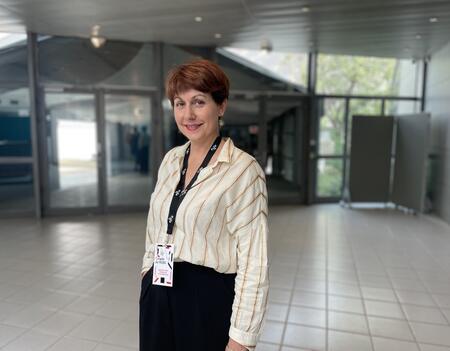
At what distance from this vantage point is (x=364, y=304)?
325 centimetres

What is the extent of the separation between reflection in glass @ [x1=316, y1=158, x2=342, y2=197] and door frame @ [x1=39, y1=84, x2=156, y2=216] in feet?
11.2

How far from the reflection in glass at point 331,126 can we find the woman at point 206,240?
6.60 m

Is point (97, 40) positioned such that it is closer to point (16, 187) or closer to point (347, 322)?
point (16, 187)

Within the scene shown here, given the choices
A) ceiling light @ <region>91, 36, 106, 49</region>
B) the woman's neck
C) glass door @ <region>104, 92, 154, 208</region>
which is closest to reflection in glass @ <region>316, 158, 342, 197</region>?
glass door @ <region>104, 92, 154, 208</region>

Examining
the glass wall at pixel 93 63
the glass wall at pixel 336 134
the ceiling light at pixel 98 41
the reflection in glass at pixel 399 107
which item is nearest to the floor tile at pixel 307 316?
the glass wall at pixel 336 134

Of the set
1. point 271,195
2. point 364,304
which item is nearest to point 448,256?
point 364,304

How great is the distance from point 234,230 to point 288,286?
8.56ft

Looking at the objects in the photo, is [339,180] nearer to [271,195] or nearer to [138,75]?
[271,195]

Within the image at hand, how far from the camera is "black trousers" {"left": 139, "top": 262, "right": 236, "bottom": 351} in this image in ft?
4.19

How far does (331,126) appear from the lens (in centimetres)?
762

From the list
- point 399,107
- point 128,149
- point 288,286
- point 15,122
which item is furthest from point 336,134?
point 15,122

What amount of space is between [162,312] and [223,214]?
1.40ft

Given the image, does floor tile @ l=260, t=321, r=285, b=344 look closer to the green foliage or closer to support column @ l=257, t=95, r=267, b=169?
support column @ l=257, t=95, r=267, b=169

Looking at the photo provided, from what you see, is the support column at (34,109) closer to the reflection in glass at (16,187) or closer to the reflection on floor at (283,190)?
the reflection in glass at (16,187)
